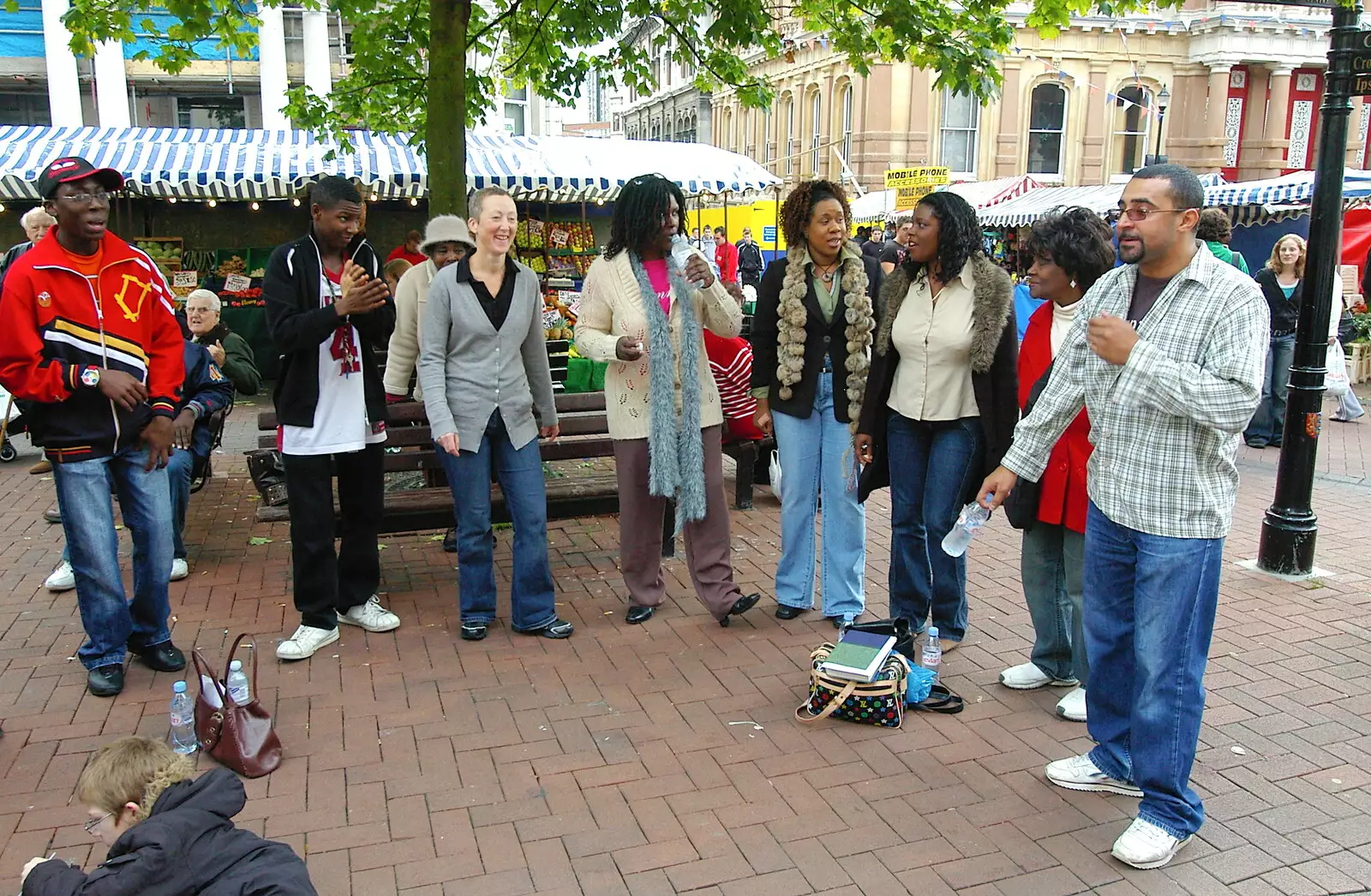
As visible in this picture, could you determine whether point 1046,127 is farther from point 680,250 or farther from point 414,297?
point 414,297

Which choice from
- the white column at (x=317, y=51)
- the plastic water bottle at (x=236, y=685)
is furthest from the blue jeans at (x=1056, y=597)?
the white column at (x=317, y=51)

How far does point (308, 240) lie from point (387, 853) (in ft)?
8.52

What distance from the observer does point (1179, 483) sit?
2.96 meters

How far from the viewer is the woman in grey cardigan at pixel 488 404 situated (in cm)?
458

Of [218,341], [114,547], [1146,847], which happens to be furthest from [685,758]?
[218,341]

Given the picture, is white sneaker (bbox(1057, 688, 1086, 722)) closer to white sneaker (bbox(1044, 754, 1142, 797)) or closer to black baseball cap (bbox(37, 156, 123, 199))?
white sneaker (bbox(1044, 754, 1142, 797))

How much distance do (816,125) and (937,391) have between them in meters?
29.9

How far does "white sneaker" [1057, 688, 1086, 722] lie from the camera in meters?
4.00

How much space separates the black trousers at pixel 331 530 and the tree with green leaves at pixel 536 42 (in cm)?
277

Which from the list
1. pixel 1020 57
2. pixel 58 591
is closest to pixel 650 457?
pixel 58 591

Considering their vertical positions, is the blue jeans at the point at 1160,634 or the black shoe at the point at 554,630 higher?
the blue jeans at the point at 1160,634

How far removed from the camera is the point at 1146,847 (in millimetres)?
3066

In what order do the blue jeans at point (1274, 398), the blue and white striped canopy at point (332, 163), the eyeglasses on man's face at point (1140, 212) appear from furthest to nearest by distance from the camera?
the blue and white striped canopy at point (332, 163), the blue jeans at point (1274, 398), the eyeglasses on man's face at point (1140, 212)

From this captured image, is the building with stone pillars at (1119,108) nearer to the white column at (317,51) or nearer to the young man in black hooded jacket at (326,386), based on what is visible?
the white column at (317,51)
